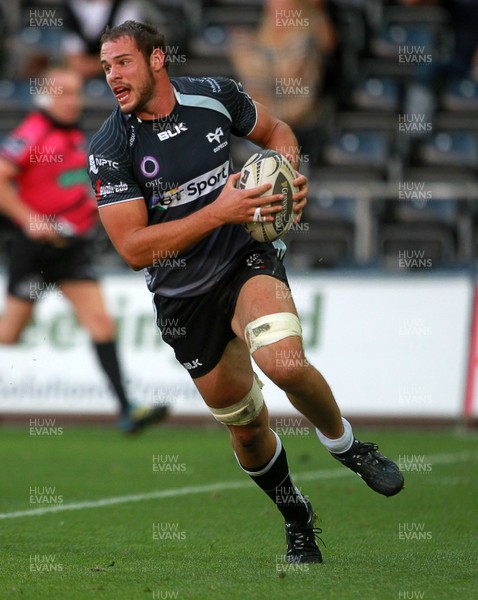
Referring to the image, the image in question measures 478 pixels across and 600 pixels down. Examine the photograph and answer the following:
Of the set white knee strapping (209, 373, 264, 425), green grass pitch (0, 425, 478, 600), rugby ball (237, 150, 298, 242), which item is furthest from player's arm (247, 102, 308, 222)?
green grass pitch (0, 425, 478, 600)

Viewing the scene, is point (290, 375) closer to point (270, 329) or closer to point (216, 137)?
point (270, 329)

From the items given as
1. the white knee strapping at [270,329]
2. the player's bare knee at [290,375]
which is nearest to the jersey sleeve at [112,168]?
the white knee strapping at [270,329]

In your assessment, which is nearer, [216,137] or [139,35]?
[139,35]

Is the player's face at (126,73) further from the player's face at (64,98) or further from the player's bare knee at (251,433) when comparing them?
the player's face at (64,98)

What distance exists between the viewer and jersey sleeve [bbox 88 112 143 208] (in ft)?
18.7

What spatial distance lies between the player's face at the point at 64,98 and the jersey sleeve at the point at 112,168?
562 cm

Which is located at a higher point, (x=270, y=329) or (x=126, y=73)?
(x=126, y=73)

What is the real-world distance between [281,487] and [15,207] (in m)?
6.03

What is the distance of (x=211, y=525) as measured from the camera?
23.3ft

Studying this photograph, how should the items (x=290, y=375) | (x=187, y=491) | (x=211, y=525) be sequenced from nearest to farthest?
(x=290, y=375)
(x=211, y=525)
(x=187, y=491)

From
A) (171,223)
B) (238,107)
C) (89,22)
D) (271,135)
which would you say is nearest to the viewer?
(171,223)

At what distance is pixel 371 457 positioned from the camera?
19.0ft

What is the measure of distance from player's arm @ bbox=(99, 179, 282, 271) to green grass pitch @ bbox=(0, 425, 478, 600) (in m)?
1.39

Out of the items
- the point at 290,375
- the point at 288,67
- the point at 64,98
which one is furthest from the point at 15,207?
the point at 290,375
